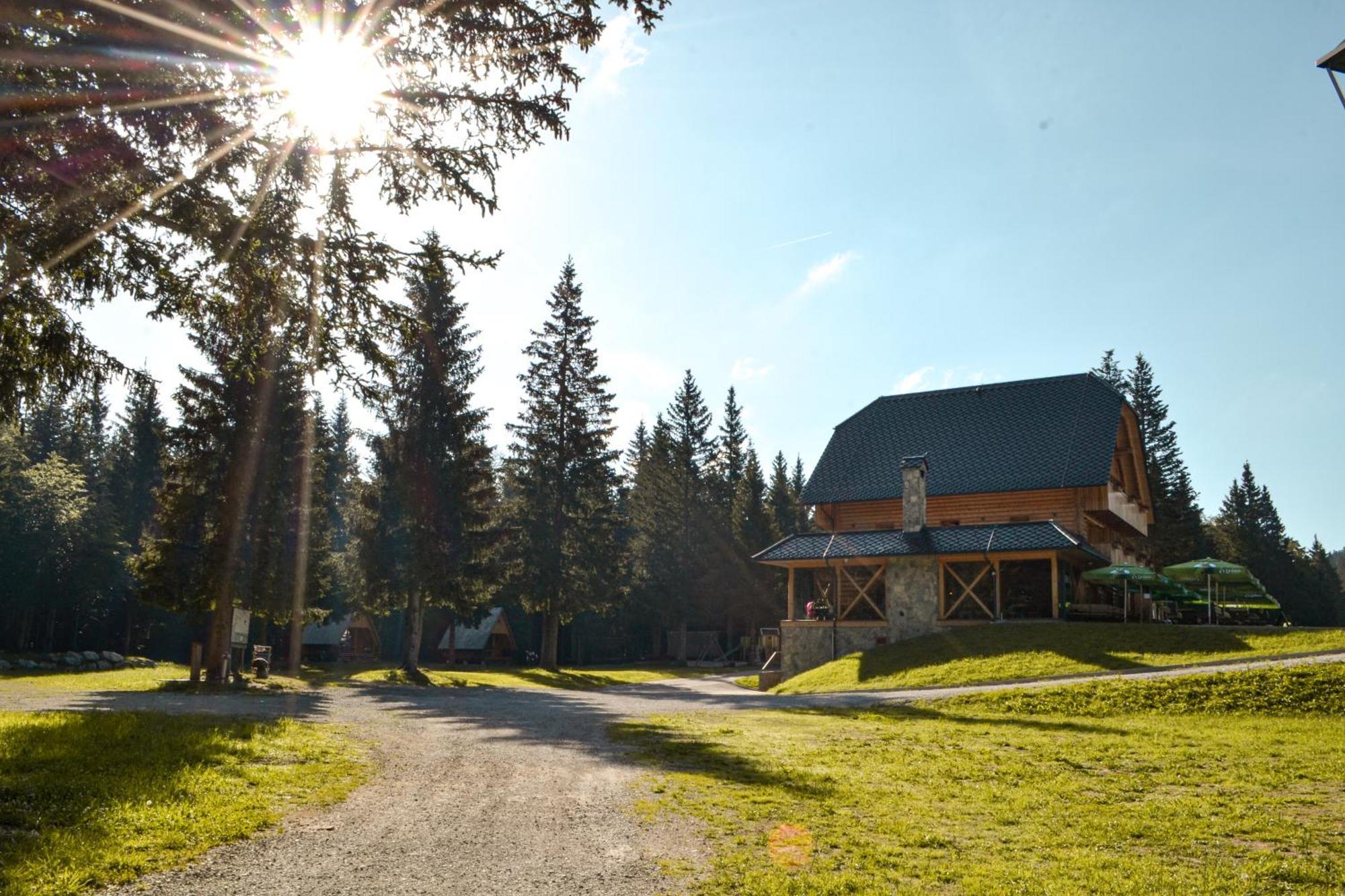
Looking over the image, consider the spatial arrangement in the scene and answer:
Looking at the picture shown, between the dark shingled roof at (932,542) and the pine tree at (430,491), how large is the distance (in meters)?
11.6

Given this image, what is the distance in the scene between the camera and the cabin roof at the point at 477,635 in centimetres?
5222

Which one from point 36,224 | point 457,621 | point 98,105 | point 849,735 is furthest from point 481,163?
point 457,621

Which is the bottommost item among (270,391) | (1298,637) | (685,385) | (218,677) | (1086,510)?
(218,677)

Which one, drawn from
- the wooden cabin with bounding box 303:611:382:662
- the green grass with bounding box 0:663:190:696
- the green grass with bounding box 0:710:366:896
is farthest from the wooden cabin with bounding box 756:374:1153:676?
the wooden cabin with bounding box 303:611:382:662

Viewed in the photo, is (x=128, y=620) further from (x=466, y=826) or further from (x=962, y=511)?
(x=466, y=826)

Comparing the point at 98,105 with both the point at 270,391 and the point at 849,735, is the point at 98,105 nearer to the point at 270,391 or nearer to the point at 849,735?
the point at 849,735

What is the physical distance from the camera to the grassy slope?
968 inches

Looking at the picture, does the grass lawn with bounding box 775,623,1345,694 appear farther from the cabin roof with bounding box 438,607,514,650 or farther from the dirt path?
the cabin roof with bounding box 438,607,514,650

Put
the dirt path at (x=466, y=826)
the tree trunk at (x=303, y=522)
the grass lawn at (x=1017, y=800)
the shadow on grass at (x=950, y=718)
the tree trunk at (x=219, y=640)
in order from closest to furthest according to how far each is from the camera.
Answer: the dirt path at (x=466, y=826), the grass lawn at (x=1017, y=800), the shadow on grass at (x=950, y=718), the tree trunk at (x=219, y=640), the tree trunk at (x=303, y=522)

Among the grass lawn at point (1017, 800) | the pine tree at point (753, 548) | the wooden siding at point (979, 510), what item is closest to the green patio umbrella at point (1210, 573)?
the wooden siding at point (979, 510)

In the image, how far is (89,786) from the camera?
7.61 metres

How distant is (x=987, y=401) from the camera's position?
38.5 metres

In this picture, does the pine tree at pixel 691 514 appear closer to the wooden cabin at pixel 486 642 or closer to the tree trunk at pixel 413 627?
the wooden cabin at pixel 486 642

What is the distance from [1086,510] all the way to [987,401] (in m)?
7.18
